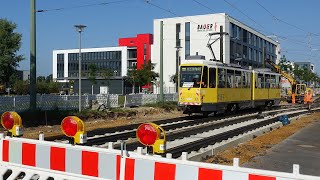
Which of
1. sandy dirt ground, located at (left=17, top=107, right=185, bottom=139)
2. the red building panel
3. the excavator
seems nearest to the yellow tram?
sandy dirt ground, located at (left=17, top=107, right=185, bottom=139)

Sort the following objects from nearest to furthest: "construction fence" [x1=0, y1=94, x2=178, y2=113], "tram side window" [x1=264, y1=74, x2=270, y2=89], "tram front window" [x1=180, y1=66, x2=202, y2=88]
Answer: "tram front window" [x1=180, y1=66, x2=202, y2=88] < "construction fence" [x1=0, y1=94, x2=178, y2=113] < "tram side window" [x1=264, y1=74, x2=270, y2=89]

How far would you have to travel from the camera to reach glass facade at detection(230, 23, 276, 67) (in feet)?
267

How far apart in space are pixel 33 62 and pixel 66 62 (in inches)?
4415

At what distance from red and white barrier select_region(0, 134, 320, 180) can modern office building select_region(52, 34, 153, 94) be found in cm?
8952

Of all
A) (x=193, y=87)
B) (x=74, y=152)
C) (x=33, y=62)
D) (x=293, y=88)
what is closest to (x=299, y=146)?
(x=74, y=152)

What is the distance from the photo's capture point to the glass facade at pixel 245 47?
267 feet

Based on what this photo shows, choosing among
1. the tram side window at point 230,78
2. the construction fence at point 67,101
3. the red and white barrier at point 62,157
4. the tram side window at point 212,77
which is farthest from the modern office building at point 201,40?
the red and white barrier at point 62,157

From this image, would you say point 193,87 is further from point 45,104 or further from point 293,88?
point 293,88

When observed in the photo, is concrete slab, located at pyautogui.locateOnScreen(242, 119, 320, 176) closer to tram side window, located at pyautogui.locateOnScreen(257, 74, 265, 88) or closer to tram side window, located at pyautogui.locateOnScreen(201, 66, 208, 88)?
tram side window, located at pyautogui.locateOnScreen(201, 66, 208, 88)

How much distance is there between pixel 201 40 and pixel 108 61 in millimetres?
43609

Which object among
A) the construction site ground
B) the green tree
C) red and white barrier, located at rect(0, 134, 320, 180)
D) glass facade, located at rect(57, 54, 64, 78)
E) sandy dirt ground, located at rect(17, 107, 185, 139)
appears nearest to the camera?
red and white barrier, located at rect(0, 134, 320, 180)

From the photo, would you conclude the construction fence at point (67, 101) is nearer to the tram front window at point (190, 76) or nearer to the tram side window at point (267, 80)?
the tram front window at point (190, 76)

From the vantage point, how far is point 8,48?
193ft

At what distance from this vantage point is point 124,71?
376ft
